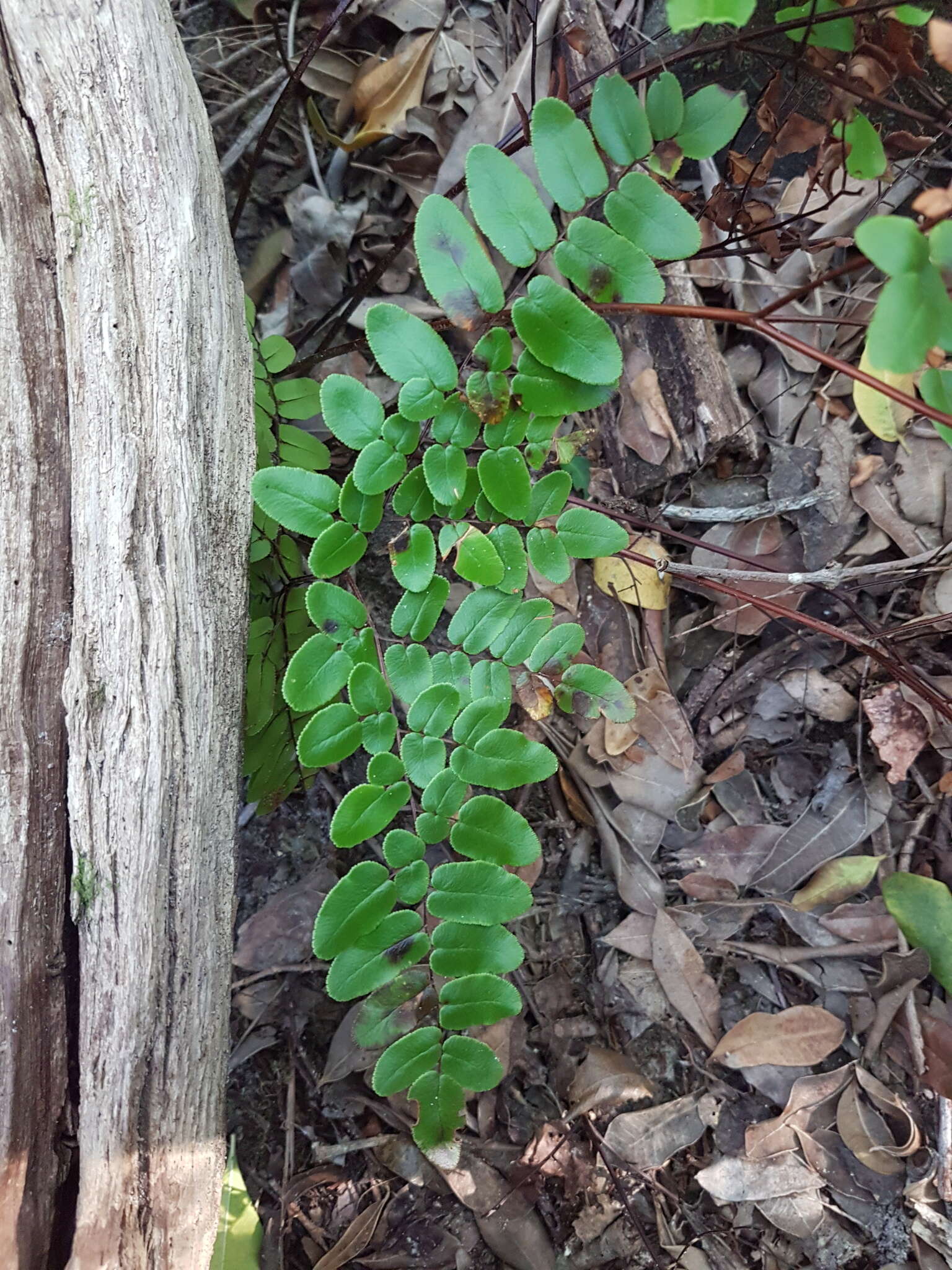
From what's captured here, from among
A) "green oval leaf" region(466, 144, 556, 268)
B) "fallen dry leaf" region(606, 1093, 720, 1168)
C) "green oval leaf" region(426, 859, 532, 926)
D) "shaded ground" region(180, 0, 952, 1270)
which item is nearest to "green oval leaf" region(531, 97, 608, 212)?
"green oval leaf" region(466, 144, 556, 268)

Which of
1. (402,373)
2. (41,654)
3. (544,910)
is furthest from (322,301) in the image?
(544,910)

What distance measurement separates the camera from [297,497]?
1.42 meters

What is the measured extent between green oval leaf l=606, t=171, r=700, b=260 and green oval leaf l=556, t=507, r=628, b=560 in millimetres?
481

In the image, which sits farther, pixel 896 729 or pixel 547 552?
pixel 896 729

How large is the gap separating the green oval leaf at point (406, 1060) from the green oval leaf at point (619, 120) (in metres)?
1.63

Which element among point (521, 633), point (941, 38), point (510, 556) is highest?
point (941, 38)

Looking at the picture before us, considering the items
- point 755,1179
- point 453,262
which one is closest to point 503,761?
point 453,262

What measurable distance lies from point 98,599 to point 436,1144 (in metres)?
1.18

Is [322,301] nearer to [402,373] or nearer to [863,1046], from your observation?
[402,373]

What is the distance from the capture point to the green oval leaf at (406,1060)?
1415 millimetres

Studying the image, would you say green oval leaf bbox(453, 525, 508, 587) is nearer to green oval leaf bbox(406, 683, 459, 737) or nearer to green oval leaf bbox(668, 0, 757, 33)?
green oval leaf bbox(406, 683, 459, 737)

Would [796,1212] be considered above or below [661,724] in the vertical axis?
below

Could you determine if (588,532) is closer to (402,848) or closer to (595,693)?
(595,693)

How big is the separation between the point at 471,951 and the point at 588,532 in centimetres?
83
